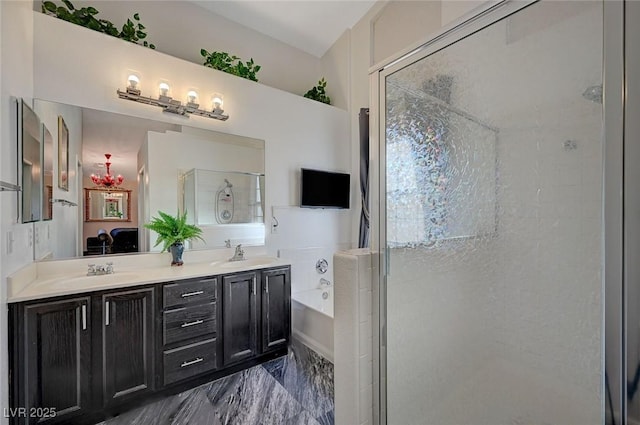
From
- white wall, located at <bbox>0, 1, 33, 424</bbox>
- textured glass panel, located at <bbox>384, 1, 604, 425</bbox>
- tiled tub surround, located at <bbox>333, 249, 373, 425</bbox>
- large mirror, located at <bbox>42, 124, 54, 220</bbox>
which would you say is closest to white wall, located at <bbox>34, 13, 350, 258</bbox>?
white wall, located at <bbox>0, 1, 33, 424</bbox>

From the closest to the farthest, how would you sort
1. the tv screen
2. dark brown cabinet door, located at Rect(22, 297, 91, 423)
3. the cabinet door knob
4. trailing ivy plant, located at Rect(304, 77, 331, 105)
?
dark brown cabinet door, located at Rect(22, 297, 91, 423) → the cabinet door knob → the tv screen → trailing ivy plant, located at Rect(304, 77, 331, 105)

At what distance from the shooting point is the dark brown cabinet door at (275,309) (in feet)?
7.82

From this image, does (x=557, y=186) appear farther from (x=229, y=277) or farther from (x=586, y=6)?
(x=229, y=277)

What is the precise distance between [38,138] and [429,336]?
258 cm

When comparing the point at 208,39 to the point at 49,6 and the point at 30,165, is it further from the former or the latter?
the point at 30,165

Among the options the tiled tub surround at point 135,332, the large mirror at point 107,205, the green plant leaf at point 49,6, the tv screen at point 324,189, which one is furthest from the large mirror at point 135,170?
the tv screen at point 324,189

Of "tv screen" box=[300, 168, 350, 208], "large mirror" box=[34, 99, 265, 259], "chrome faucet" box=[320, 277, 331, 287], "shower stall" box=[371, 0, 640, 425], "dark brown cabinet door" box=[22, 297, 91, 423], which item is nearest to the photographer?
"shower stall" box=[371, 0, 640, 425]

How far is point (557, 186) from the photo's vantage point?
38.6 inches

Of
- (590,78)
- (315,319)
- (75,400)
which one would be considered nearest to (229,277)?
(315,319)

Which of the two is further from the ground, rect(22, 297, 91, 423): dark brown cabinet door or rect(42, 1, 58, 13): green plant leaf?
rect(42, 1, 58, 13): green plant leaf

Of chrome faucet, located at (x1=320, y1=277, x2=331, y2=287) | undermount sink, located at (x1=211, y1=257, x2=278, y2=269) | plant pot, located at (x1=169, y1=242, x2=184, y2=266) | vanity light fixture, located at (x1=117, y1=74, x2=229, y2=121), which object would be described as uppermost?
vanity light fixture, located at (x1=117, y1=74, x2=229, y2=121)

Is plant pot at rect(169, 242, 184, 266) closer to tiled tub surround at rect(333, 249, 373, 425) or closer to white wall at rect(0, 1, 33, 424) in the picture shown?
white wall at rect(0, 1, 33, 424)

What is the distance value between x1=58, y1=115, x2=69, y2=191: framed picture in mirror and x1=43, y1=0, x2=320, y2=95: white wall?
951mm

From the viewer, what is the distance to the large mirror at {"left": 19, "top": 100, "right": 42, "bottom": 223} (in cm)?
158
